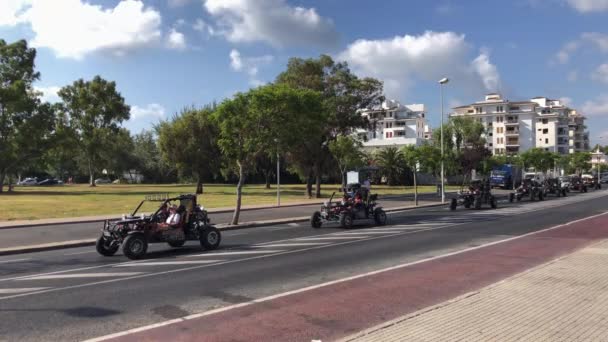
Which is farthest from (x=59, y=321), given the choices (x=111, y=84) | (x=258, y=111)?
(x=111, y=84)

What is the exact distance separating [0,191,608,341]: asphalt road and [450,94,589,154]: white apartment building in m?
105

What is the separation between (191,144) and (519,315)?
46.9 m

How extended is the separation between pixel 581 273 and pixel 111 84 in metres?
80.9

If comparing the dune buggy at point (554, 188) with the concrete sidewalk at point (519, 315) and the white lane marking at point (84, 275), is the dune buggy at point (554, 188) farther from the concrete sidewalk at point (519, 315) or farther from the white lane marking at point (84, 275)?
the white lane marking at point (84, 275)

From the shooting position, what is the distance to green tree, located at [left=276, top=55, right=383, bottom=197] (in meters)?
43.5

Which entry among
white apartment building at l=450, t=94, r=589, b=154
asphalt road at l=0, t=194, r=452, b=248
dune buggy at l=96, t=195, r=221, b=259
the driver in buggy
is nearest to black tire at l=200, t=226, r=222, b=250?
dune buggy at l=96, t=195, r=221, b=259

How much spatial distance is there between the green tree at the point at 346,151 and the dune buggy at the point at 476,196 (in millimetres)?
11781

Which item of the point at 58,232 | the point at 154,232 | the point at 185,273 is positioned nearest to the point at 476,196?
the point at 154,232

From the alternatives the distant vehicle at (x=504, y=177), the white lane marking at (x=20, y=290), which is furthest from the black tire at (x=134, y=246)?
the distant vehicle at (x=504, y=177)

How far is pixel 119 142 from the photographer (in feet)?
302

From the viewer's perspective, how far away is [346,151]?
4078 centimetres

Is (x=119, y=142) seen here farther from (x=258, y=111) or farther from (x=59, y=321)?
(x=59, y=321)

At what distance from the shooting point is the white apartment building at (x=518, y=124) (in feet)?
391

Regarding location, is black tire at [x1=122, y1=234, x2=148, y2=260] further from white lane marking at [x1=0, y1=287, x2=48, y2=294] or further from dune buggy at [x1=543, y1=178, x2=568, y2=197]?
dune buggy at [x1=543, y1=178, x2=568, y2=197]
